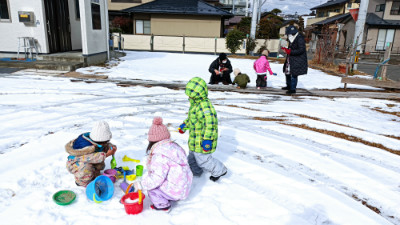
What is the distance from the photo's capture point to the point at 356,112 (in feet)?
21.1

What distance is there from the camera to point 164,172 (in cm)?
246

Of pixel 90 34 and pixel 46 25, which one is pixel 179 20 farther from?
pixel 46 25

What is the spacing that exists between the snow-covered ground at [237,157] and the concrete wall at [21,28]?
433 cm

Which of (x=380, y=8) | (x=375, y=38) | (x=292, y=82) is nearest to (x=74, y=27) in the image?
(x=292, y=82)

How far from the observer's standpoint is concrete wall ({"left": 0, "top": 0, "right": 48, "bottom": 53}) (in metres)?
10.4

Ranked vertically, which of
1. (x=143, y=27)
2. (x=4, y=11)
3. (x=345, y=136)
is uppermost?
(x=143, y=27)

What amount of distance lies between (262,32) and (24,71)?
102 feet

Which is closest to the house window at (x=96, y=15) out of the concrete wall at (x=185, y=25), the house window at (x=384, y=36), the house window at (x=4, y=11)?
the house window at (x=4, y=11)

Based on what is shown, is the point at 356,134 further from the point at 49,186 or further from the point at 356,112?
the point at 49,186

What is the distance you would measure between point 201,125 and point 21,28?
1091cm

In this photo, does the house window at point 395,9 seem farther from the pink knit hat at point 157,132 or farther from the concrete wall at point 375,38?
the pink knit hat at point 157,132

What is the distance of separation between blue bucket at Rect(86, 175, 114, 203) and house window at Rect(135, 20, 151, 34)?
77.8ft

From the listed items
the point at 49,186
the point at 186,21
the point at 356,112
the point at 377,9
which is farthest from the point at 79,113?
the point at 377,9

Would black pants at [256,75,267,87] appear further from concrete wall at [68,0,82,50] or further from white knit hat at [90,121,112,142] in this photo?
concrete wall at [68,0,82,50]
